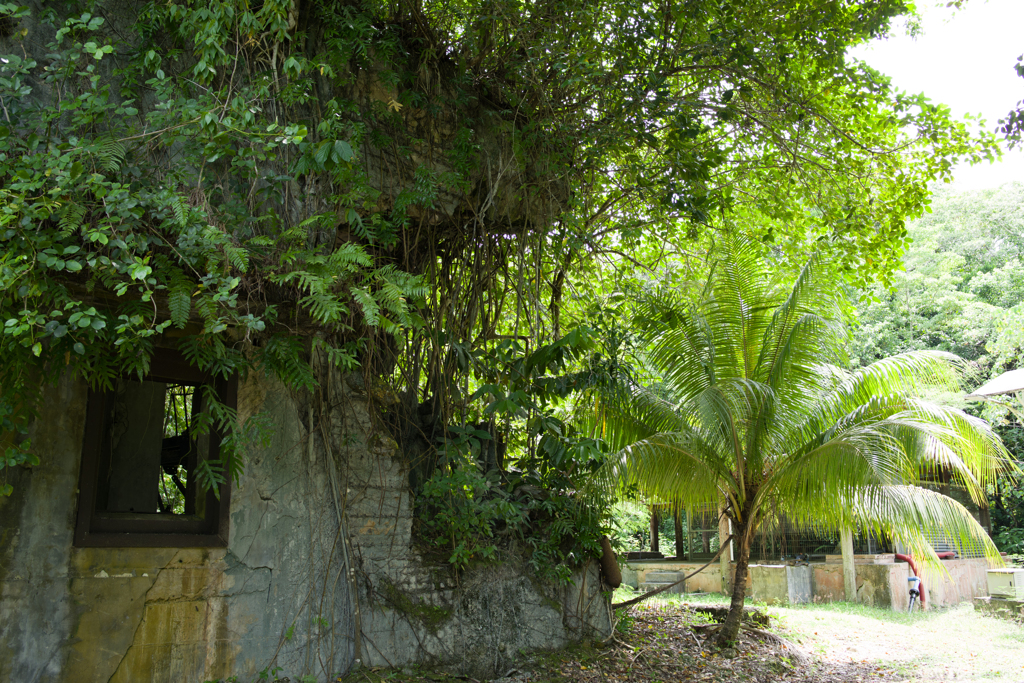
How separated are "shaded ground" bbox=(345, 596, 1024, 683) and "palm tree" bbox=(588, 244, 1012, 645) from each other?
1.88ft

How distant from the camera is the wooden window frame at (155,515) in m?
3.80

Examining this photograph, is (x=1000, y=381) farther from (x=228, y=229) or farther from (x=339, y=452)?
(x=228, y=229)

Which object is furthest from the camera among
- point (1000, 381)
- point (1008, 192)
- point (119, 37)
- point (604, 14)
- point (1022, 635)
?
point (1008, 192)

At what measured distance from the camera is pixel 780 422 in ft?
22.0

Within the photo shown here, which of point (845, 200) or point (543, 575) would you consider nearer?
point (543, 575)

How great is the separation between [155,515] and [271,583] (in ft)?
2.58

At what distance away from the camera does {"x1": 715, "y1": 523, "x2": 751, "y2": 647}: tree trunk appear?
6828 millimetres

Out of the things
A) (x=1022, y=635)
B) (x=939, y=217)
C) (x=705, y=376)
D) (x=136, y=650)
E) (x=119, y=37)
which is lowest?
(x=1022, y=635)

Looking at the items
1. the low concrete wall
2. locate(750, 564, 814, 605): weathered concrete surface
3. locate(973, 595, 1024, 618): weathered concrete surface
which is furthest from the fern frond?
locate(973, 595, 1024, 618): weathered concrete surface

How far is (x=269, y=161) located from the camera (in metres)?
4.29

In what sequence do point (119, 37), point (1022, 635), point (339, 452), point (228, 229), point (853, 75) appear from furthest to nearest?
point (1022, 635) < point (853, 75) < point (339, 452) < point (119, 37) < point (228, 229)

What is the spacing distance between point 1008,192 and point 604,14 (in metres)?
19.5

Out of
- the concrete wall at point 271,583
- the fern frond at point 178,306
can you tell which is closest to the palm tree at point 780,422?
the concrete wall at point 271,583

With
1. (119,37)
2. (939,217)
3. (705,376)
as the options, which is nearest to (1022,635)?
(705,376)
